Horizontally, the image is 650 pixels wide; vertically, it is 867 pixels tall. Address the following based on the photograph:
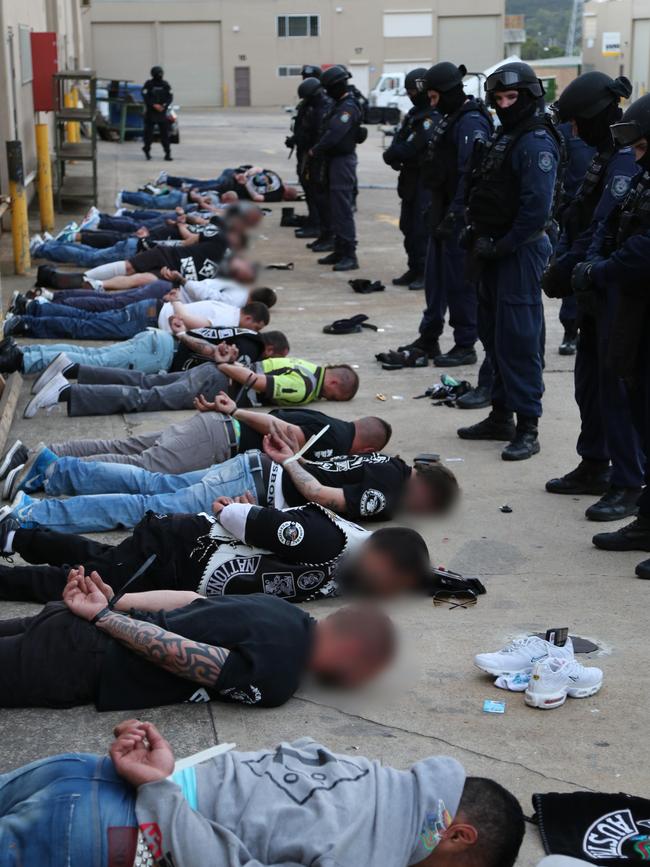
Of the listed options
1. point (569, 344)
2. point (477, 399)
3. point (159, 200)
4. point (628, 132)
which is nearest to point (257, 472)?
point (628, 132)

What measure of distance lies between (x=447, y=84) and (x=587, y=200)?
2716mm

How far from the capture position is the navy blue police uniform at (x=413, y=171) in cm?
1133

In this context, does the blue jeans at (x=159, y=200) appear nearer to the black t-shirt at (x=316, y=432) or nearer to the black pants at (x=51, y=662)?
the black t-shirt at (x=316, y=432)

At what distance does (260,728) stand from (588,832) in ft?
3.65

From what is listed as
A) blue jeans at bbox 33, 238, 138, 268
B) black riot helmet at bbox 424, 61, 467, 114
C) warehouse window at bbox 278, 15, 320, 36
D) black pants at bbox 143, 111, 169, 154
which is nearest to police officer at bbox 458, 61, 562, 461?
black riot helmet at bbox 424, 61, 467, 114

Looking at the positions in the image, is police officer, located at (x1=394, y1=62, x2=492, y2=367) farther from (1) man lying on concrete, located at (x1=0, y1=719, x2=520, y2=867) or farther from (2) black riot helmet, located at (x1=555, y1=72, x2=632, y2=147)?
(1) man lying on concrete, located at (x1=0, y1=719, x2=520, y2=867)

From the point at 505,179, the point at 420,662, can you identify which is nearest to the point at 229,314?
the point at 505,179

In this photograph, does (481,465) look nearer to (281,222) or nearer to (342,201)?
(342,201)

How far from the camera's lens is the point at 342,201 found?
12.8 metres

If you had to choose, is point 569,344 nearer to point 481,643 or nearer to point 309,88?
point 481,643

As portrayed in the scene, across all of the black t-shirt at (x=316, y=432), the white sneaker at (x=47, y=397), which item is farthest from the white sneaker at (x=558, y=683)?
the white sneaker at (x=47, y=397)

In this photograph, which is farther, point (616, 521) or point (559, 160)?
point (559, 160)

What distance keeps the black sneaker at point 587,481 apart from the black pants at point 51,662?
10.5 feet

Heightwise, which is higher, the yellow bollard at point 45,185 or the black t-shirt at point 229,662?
the yellow bollard at point 45,185
